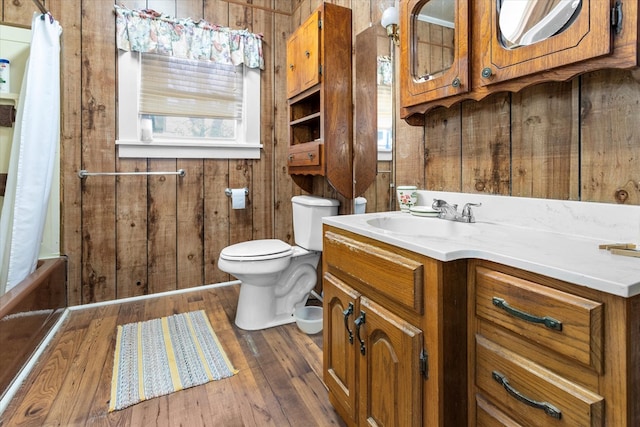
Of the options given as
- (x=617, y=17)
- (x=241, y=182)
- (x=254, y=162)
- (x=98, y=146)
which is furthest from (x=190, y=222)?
(x=617, y=17)

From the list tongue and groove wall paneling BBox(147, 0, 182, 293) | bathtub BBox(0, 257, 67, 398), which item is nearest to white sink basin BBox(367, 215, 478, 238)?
bathtub BBox(0, 257, 67, 398)

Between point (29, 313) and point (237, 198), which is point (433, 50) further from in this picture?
point (29, 313)

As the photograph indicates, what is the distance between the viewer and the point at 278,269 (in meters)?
2.00

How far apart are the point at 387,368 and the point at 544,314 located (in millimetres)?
477

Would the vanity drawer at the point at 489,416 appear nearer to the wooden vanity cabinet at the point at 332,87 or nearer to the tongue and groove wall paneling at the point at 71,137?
the wooden vanity cabinet at the point at 332,87

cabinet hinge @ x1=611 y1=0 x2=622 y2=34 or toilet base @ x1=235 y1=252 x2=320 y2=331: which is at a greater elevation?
cabinet hinge @ x1=611 y1=0 x2=622 y2=34

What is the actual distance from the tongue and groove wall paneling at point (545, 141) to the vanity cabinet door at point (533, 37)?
150 mm

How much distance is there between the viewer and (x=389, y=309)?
37.9 inches

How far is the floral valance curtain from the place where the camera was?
2355mm

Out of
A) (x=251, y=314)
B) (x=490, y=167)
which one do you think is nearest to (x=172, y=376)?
(x=251, y=314)

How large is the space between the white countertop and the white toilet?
2.68ft

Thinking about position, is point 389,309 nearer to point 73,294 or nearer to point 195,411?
point 195,411

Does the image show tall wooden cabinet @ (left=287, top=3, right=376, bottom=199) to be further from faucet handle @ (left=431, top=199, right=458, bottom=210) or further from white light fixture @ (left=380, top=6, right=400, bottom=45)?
faucet handle @ (left=431, top=199, right=458, bottom=210)

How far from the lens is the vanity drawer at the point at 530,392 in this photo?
581mm
